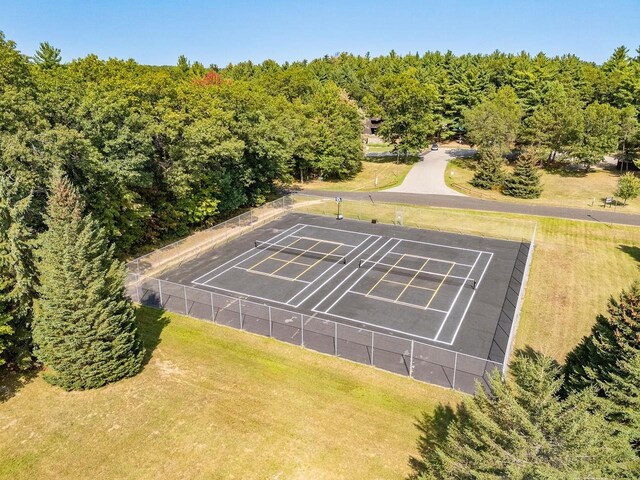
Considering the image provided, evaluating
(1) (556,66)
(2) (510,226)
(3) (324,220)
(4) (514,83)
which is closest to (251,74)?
(4) (514,83)

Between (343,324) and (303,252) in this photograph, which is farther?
(303,252)

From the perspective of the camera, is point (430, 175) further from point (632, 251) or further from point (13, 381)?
point (13, 381)

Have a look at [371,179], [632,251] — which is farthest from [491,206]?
[371,179]

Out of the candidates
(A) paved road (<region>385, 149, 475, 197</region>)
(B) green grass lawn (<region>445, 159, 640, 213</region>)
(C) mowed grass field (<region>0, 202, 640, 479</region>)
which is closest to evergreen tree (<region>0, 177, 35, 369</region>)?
(C) mowed grass field (<region>0, 202, 640, 479</region>)

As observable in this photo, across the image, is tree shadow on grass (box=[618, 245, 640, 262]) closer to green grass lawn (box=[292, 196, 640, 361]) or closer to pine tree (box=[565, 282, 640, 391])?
green grass lawn (box=[292, 196, 640, 361])

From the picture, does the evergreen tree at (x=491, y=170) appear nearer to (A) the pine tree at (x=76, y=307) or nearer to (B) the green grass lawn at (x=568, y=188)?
(B) the green grass lawn at (x=568, y=188)

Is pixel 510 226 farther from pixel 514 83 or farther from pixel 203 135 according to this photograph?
pixel 514 83

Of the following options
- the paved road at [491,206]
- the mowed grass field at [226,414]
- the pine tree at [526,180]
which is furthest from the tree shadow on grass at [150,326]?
the pine tree at [526,180]
